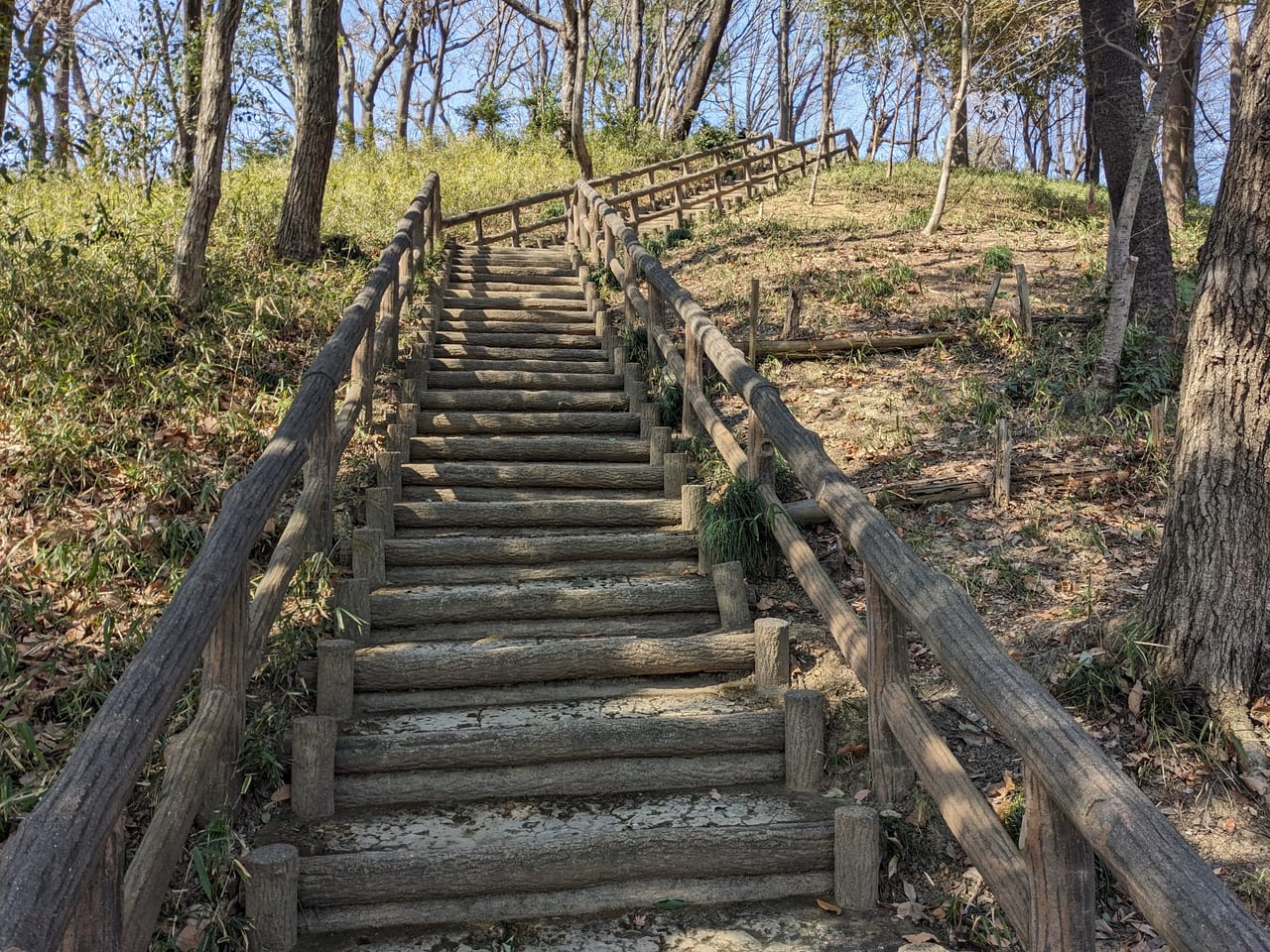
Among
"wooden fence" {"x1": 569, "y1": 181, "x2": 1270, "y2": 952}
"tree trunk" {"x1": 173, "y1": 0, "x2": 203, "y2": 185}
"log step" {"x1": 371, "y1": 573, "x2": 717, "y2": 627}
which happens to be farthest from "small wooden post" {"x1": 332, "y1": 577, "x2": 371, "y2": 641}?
"tree trunk" {"x1": 173, "y1": 0, "x2": 203, "y2": 185}

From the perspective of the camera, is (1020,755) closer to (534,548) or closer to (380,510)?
(534,548)

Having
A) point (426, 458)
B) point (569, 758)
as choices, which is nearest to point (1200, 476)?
point (569, 758)

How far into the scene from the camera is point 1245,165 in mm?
3828

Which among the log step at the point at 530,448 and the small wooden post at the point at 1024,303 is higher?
the small wooden post at the point at 1024,303

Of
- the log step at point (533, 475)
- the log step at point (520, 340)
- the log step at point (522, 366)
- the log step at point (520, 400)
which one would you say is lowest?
the log step at point (533, 475)

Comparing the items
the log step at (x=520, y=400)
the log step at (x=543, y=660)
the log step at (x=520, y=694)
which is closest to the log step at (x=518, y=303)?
the log step at (x=520, y=400)

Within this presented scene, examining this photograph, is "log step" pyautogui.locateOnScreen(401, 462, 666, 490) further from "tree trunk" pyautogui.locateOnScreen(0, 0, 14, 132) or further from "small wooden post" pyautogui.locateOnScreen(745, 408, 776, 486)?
"tree trunk" pyautogui.locateOnScreen(0, 0, 14, 132)

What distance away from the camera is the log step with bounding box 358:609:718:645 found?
4.62 metres

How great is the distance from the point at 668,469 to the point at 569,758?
95.5 inches

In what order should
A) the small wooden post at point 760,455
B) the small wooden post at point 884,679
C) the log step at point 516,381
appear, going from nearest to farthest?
the small wooden post at point 884,679, the small wooden post at point 760,455, the log step at point 516,381

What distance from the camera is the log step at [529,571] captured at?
5051mm

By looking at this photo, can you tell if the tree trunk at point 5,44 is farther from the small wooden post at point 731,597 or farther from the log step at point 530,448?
the small wooden post at point 731,597

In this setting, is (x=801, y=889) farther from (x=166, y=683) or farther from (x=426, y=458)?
(x=426, y=458)

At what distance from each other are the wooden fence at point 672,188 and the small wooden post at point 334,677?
9146 mm
